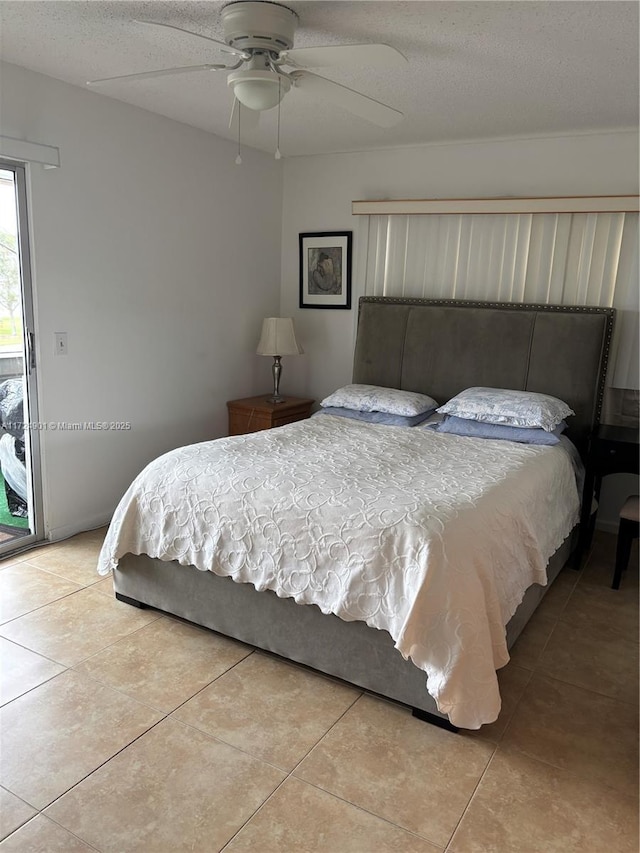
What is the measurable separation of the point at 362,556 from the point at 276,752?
2.28 feet

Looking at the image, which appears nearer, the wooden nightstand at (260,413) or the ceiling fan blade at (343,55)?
the ceiling fan blade at (343,55)

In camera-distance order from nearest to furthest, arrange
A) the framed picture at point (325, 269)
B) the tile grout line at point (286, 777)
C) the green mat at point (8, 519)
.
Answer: the tile grout line at point (286, 777) → the green mat at point (8, 519) → the framed picture at point (325, 269)

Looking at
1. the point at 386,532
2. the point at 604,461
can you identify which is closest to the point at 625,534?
the point at 604,461

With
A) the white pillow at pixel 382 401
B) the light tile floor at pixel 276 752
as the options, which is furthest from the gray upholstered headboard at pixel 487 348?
the light tile floor at pixel 276 752

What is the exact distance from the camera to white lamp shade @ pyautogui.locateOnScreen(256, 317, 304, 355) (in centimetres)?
462

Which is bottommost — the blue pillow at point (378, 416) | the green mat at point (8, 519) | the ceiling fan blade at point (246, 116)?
the green mat at point (8, 519)

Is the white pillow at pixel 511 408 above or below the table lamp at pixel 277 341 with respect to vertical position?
below

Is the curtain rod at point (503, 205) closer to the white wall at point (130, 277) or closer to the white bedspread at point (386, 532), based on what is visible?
the white wall at point (130, 277)

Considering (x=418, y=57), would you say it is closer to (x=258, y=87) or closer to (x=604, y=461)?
(x=258, y=87)

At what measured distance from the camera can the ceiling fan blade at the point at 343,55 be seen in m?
2.14

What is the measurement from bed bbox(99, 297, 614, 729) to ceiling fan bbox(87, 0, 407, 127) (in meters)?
1.51

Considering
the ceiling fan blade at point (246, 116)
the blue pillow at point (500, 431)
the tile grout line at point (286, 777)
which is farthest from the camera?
the blue pillow at point (500, 431)

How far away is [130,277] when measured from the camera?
386 cm

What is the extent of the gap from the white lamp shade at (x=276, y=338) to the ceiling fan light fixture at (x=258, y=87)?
227 cm
